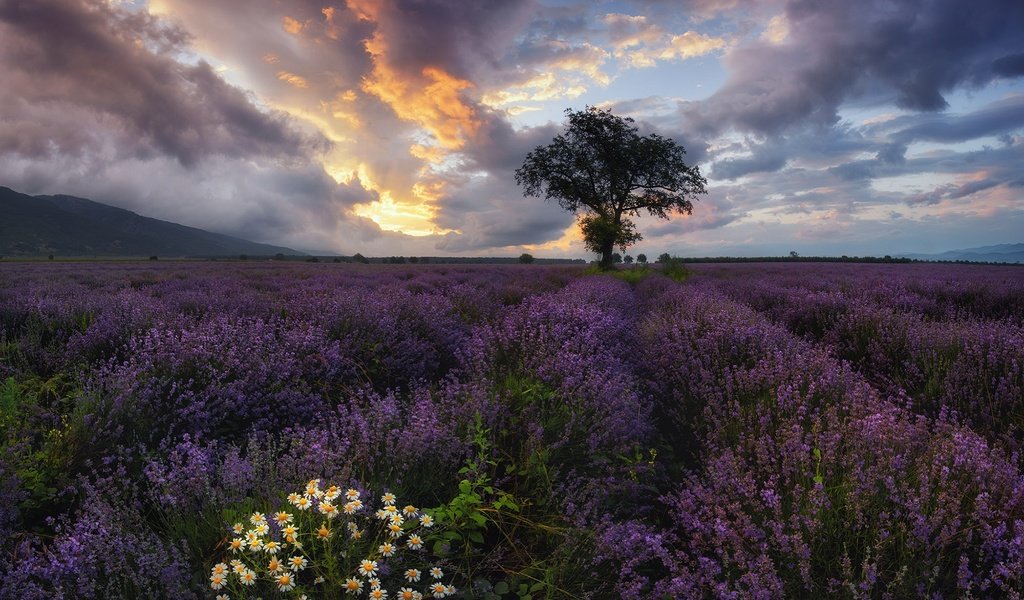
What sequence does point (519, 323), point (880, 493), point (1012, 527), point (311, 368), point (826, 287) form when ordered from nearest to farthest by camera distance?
point (1012, 527) < point (880, 493) < point (311, 368) < point (519, 323) < point (826, 287)

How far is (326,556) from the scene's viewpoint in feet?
5.34

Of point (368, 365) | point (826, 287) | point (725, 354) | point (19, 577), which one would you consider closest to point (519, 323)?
point (368, 365)

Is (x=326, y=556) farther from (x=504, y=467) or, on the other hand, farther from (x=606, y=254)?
(x=606, y=254)

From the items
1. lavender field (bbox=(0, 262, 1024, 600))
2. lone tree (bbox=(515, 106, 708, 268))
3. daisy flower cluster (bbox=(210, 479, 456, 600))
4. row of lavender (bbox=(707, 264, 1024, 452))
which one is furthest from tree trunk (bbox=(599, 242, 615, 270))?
daisy flower cluster (bbox=(210, 479, 456, 600))

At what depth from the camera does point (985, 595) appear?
1.68 metres

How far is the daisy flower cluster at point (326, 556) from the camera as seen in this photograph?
1.58 metres

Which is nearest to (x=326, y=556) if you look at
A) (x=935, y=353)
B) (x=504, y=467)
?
(x=504, y=467)

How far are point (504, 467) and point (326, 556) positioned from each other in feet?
4.92

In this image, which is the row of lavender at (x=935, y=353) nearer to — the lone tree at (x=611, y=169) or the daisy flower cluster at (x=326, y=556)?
the daisy flower cluster at (x=326, y=556)

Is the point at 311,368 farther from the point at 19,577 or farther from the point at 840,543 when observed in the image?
the point at 840,543

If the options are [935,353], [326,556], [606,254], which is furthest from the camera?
[606,254]

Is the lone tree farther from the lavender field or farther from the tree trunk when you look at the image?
the lavender field

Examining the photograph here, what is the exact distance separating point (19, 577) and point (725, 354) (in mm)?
4520

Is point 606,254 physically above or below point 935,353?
above
